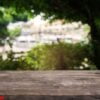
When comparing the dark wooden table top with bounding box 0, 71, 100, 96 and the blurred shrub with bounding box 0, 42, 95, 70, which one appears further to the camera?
the blurred shrub with bounding box 0, 42, 95, 70

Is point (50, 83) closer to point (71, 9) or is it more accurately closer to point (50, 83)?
point (50, 83)

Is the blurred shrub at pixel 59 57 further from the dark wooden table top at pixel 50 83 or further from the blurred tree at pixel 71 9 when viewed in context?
the dark wooden table top at pixel 50 83

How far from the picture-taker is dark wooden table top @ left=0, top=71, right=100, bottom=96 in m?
1.62

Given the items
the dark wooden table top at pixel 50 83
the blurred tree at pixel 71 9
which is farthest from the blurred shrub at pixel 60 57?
the dark wooden table top at pixel 50 83

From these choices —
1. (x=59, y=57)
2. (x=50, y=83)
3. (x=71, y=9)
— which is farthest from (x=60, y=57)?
(x=50, y=83)

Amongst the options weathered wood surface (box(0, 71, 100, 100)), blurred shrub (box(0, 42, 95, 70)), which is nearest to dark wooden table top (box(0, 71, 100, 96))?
weathered wood surface (box(0, 71, 100, 100))

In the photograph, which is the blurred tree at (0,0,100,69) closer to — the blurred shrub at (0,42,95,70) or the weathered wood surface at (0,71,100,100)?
the blurred shrub at (0,42,95,70)

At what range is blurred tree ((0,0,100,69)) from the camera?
183 inches

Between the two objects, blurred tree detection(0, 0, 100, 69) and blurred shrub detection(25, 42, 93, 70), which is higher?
blurred tree detection(0, 0, 100, 69)

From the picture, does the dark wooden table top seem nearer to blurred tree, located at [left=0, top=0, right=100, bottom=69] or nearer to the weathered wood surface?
the weathered wood surface

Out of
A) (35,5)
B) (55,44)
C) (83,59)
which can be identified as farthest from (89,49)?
(35,5)

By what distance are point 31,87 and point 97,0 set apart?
301 cm

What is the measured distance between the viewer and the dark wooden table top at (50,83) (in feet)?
5.32

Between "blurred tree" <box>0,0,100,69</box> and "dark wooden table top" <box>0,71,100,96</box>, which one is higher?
"blurred tree" <box>0,0,100,69</box>
